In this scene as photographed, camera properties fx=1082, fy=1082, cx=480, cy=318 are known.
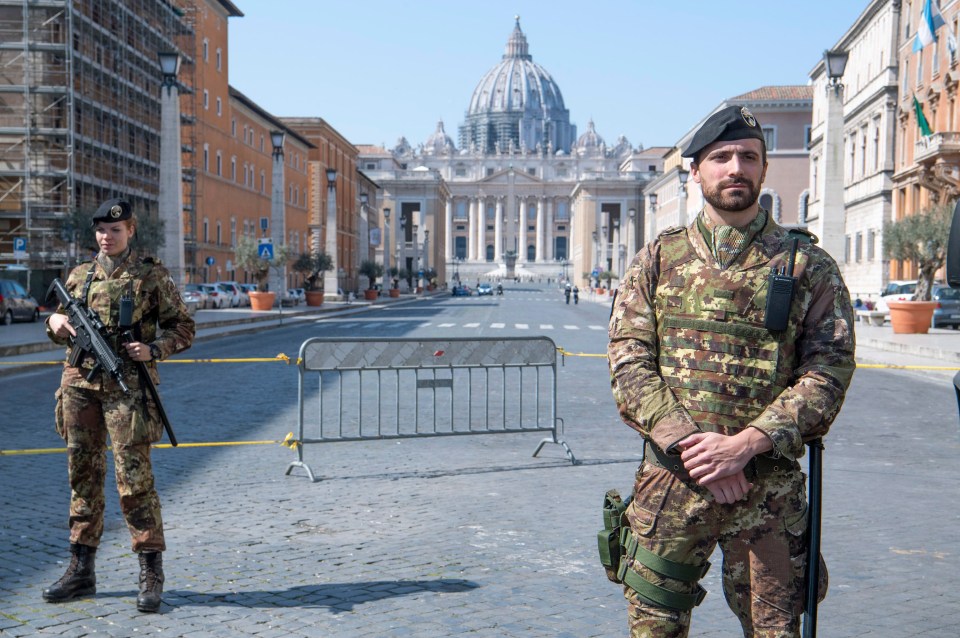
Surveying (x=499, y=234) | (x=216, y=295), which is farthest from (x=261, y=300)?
(x=499, y=234)

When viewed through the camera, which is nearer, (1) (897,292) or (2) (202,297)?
(1) (897,292)

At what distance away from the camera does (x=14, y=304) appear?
104ft

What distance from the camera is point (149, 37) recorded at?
49.8m

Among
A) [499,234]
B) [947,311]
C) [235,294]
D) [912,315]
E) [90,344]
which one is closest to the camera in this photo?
[90,344]

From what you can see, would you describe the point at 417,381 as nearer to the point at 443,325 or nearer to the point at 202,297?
the point at 443,325

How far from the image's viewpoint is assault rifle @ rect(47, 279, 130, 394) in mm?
5125

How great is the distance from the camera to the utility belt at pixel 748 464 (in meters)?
3.22

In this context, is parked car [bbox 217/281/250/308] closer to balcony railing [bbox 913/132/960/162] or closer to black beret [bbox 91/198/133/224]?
balcony railing [bbox 913/132/960/162]

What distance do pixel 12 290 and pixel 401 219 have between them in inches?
4511

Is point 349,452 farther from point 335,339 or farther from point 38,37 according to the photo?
point 38,37

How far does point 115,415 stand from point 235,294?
1785 inches

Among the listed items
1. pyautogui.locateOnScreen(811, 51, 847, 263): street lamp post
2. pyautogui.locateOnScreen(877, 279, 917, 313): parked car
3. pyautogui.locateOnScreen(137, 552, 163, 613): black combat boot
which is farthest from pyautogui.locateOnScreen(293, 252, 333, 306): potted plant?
pyautogui.locateOnScreen(137, 552, 163, 613): black combat boot

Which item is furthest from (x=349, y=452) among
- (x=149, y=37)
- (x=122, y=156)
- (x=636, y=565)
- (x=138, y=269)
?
(x=149, y=37)

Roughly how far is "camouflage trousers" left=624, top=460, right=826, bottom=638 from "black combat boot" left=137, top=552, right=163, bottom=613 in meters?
2.75
